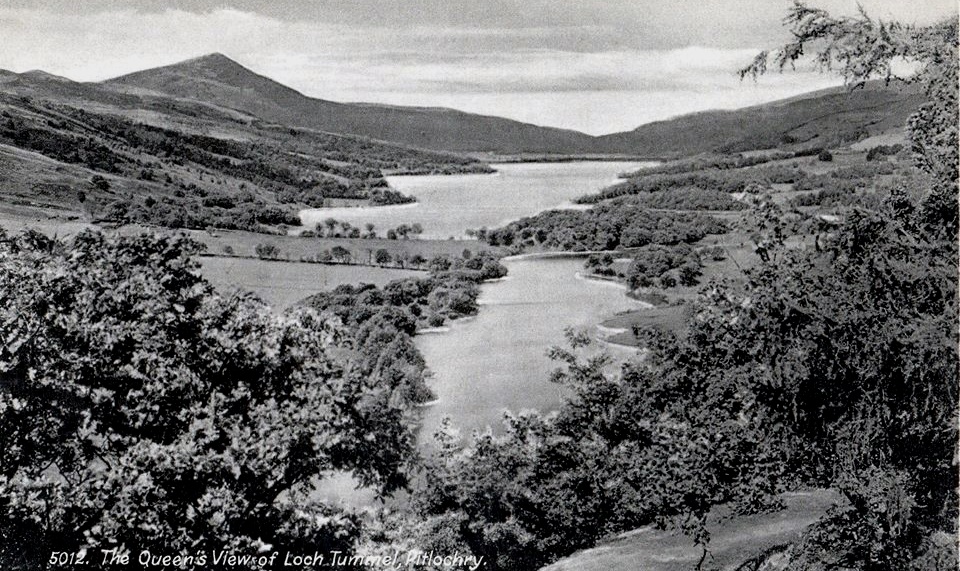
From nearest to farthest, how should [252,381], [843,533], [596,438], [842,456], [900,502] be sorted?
[900,502] → [842,456] → [843,533] → [252,381] → [596,438]

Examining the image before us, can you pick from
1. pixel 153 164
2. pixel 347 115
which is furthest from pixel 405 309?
pixel 347 115

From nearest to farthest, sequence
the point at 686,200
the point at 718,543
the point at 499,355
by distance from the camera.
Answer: the point at 718,543 → the point at 499,355 → the point at 686,200

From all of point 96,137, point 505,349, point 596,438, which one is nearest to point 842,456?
point 596,438

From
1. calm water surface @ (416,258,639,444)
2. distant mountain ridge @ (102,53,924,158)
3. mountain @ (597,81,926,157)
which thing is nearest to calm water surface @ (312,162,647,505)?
calm water surface @ (416,258,639,444)

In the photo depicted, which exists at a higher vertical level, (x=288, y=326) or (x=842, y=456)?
(x=288, y=326)

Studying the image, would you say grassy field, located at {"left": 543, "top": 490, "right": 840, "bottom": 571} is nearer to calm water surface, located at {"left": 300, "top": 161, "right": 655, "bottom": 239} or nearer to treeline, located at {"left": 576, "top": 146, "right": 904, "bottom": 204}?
treeline, located at {"left": 576, "top": 146, "right": 904, "bottom": 204}

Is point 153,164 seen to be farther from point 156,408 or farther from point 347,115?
point 347,115

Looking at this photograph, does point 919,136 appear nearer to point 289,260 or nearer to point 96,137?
point 289,260
